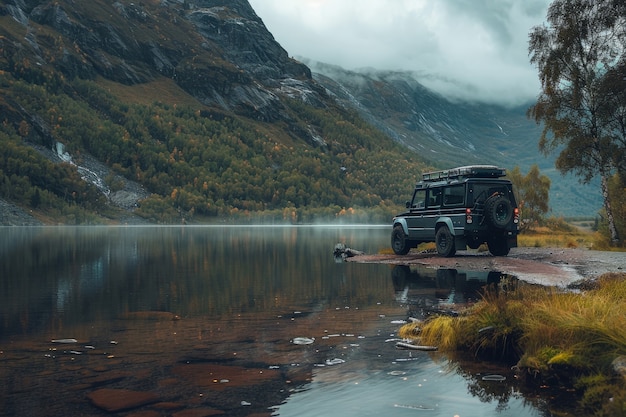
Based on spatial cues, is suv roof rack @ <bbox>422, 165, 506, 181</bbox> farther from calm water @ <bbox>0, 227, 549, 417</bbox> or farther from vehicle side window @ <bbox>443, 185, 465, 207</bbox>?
calm water @ <bbox>0, 227, 549, 417</bbox>

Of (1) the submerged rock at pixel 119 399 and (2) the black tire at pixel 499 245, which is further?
(2) the black tire at pixel 499 245

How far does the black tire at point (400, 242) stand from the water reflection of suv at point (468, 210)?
1.81 m

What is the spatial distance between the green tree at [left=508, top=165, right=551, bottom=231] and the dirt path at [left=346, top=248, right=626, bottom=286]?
32.2 m

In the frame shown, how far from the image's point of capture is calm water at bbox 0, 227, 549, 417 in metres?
9.09

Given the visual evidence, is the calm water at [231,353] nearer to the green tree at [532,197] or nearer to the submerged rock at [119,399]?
the submerged rock at [119,399]

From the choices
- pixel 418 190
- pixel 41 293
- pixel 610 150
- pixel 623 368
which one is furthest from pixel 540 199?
pixel 623 368

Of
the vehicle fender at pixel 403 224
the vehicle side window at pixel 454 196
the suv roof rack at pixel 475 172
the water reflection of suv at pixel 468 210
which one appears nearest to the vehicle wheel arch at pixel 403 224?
the vehicle fender at pixel 403 224

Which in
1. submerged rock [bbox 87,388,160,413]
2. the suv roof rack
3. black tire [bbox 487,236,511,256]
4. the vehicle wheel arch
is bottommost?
submerged rock [bbox 87,388,160,413]

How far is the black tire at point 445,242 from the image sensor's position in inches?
1316

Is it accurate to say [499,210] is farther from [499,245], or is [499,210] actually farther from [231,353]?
[231,353]

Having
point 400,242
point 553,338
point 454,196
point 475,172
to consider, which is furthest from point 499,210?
point 553,338

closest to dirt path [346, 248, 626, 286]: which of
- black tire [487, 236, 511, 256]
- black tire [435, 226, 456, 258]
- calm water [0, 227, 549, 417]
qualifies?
black tire [435, 226, 456, 258]

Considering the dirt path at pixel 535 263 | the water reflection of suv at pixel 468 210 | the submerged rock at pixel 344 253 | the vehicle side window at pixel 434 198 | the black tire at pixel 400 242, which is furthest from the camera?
the submerged rock at pixel 344 253

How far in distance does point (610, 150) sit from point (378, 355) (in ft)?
111
